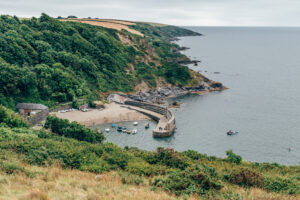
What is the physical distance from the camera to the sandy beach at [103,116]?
7094 centimetres

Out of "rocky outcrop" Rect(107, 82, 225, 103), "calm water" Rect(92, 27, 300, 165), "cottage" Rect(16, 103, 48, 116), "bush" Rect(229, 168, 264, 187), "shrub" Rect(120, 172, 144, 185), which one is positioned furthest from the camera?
"rocky outcrop" Rect(107, 82, 225, 103)

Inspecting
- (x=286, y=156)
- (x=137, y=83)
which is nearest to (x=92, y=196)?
(x=286, y=156)

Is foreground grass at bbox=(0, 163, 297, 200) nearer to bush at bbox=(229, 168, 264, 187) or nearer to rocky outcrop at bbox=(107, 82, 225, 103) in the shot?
bush at bbox=(229, 168, 264, 187)

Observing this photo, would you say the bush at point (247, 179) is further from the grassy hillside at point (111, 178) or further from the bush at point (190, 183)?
the bush at point (190, 183)

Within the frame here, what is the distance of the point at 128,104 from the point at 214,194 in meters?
68.1

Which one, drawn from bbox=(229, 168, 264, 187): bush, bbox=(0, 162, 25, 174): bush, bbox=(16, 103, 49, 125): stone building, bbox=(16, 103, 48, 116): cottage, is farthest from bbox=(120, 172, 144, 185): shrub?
bbox=(16, 103, 48, 116): cottage

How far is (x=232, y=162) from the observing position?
38281mm

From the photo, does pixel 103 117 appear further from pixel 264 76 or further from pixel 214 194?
pixel 264 76

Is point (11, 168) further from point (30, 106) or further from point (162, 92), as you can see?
point (162, 92)

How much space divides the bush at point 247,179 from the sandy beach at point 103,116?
167ft

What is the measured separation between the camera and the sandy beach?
7094 centimetres

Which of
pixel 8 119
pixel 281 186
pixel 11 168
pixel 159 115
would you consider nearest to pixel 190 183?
pixel 281 186

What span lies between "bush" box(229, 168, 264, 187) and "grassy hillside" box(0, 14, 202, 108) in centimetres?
5847

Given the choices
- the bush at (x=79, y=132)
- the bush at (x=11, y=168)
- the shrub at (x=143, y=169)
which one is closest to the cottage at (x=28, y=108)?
the bush at (x=79, y=132)
